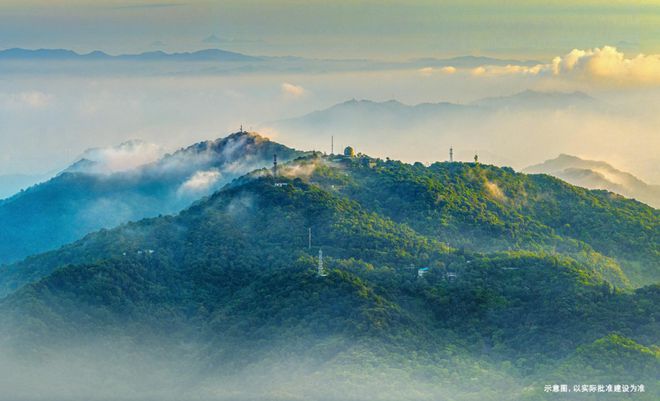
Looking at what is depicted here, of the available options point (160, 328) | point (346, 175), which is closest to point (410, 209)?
point (346, 175)

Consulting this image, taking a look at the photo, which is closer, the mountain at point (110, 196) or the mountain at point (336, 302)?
the mountain at point (336, 302)

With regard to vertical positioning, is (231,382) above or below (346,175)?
below

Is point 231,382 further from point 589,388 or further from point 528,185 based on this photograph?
point 528,185

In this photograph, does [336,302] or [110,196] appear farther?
[110,196]

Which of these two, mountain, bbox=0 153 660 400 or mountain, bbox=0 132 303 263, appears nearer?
mountain, bbox=0 153 660 400
